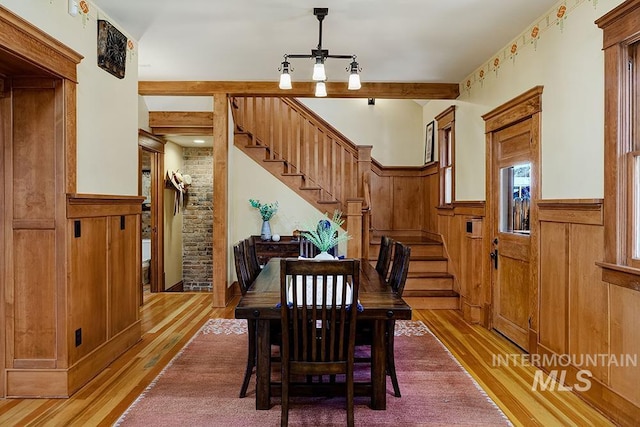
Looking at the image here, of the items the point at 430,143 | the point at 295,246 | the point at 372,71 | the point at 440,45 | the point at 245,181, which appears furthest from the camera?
the point at 430,143

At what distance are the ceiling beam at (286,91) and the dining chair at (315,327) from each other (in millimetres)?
3335

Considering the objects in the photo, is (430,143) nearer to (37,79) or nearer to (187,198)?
(187,198)

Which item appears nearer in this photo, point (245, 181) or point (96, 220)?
point (96, 220)

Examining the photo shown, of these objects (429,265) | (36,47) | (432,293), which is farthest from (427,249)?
(36,47)

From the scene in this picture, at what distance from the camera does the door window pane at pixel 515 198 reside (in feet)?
12.3

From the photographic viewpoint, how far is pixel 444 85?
5277 millimetres

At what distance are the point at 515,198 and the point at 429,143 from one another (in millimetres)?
3073

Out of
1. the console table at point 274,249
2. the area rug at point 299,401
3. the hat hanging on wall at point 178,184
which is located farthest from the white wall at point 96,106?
the hat hanging on wall at point 178,184

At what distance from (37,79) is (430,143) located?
5458 mm

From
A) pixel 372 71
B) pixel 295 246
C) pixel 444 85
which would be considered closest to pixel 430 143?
pixel 444 85

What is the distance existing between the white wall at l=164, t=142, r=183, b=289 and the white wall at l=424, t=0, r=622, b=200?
16.8ft

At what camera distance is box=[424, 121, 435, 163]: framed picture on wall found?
6695 mm

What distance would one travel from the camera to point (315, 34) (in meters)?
3.76
